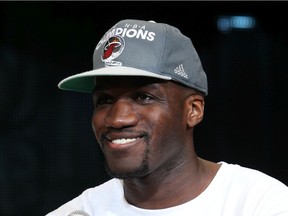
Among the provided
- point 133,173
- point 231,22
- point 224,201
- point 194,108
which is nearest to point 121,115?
point 133,173

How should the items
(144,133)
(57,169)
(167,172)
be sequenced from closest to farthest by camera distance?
(144,133), (167,172), (57,169)

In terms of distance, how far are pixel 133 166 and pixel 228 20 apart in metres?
2.42

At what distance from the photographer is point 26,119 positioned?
4.61 m

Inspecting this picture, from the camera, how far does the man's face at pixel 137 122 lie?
2.37 m

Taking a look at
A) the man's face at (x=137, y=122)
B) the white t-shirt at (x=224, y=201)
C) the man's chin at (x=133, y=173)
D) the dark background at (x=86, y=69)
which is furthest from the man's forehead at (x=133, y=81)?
the dark background at (x=86, y=69)

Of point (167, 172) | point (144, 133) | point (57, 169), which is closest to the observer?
point (144, 133)

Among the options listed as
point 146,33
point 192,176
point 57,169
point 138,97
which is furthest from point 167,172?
point 57,169

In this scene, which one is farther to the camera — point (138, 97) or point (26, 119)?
point (26, 119)

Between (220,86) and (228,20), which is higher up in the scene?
(228,20)

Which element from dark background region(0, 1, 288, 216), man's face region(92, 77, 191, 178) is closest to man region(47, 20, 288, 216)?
man's face region(92, 77, 191, 178)

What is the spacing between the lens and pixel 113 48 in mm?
2455

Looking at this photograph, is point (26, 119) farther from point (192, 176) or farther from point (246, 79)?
point (192, 176)

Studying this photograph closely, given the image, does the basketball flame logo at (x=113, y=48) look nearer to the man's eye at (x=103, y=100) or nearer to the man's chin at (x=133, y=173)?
the man's eye at (x=103, y=100)

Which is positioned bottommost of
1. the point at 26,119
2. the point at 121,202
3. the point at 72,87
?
the point at 26,119
